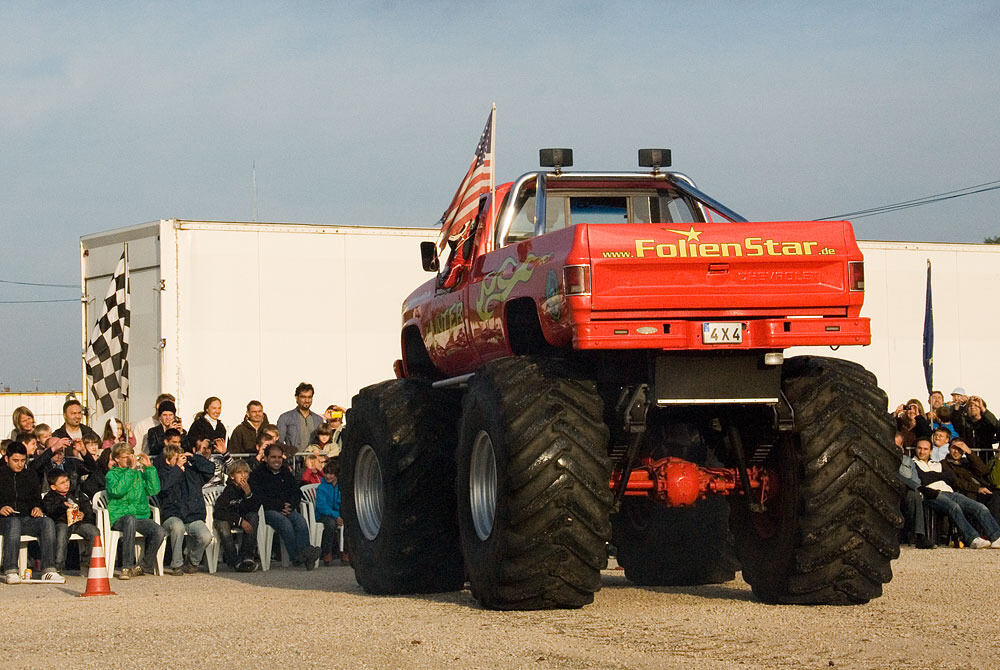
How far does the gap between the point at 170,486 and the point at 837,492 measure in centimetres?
871

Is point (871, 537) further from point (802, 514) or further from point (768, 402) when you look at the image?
point (768, 402)

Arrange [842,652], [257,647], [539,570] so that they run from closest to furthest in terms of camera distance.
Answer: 1. [842,652]
2. [257,647]
3. [539,570]

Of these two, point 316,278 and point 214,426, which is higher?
point 316,278

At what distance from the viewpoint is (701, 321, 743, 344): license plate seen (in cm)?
939

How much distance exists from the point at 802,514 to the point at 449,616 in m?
2.31

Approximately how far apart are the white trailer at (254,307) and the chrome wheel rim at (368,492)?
7.80m

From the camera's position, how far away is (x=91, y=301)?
21.4 meters

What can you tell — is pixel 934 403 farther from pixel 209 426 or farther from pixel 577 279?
pixel 577 279

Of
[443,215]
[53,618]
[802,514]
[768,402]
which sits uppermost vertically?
[443,215]

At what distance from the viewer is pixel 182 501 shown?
16.5 metres

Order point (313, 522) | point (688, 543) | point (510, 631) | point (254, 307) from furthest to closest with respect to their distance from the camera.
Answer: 1. point (254, 307)
2. point (313, 522)
3. point (688, 543)
4. point (510, 631)

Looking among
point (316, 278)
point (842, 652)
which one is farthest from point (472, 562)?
point (316, 278)

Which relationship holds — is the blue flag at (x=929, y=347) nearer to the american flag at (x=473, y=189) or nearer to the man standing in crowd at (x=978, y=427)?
the man standing in crowd at (x=978, y=427)

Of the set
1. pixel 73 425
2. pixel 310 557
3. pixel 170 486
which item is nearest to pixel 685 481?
pixel 310 557
